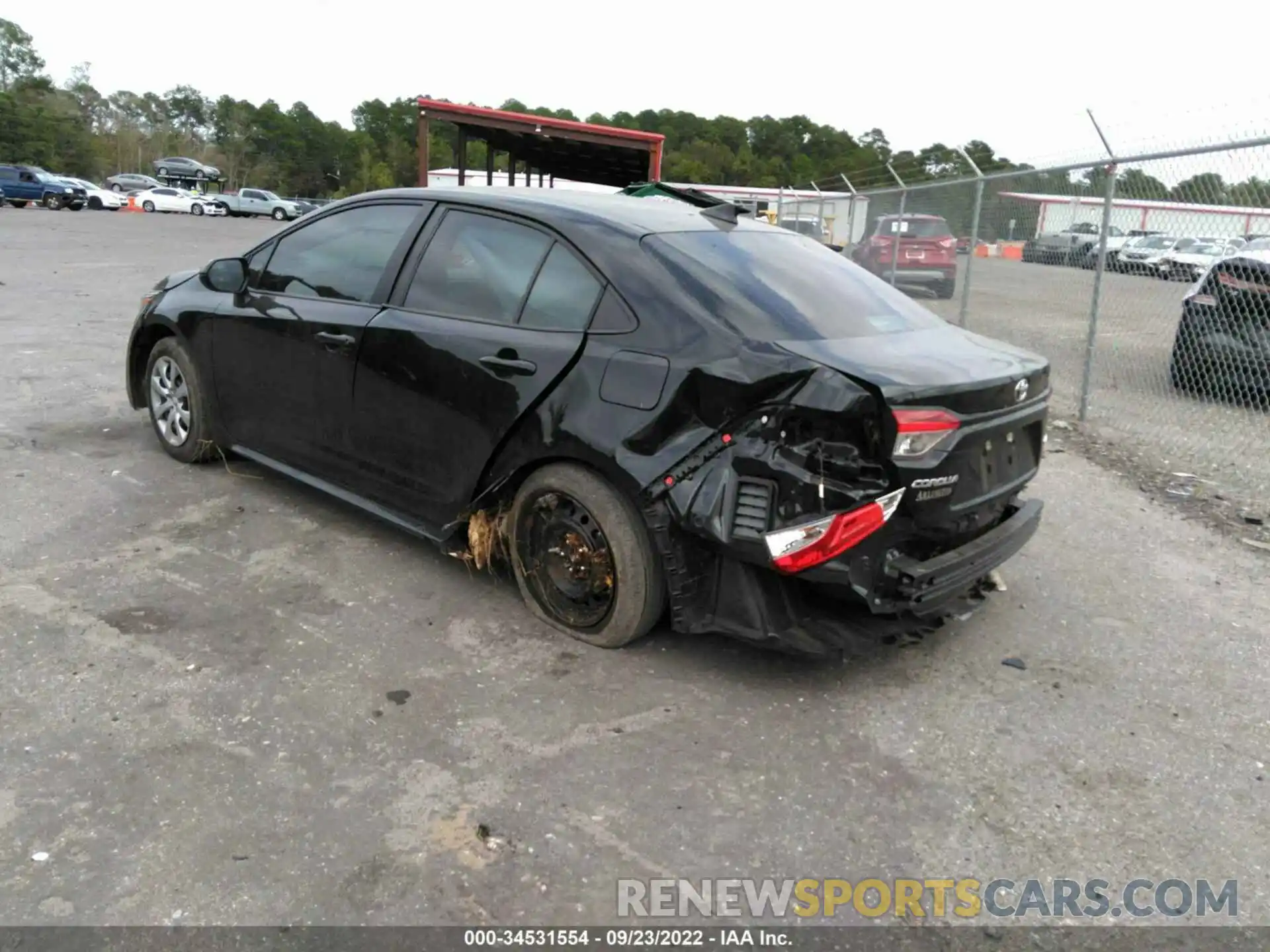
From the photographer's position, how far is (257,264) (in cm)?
474

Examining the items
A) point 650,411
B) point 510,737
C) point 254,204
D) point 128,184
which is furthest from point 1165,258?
point 128,184

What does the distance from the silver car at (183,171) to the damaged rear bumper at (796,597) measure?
262ft

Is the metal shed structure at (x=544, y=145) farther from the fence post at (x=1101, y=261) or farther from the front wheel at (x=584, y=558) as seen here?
the front wheel at (x=584, y=558)

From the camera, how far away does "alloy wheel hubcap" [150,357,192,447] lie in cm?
519

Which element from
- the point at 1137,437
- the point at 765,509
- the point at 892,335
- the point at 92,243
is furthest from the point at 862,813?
the point at 92,243

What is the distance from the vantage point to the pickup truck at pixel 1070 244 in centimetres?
795

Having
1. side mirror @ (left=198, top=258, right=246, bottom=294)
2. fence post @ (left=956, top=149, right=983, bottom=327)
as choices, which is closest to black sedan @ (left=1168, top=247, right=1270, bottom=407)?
fence post @ (left=956, top=149, right=983, bottom=327)

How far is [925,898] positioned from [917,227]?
38.4 ft

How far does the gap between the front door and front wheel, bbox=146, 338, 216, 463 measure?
0.24 metres

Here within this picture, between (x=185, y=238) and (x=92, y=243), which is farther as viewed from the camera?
(x=185, y=238)

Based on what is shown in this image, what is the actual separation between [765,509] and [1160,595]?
245 centimetres

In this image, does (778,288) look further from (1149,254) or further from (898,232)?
(898,232)

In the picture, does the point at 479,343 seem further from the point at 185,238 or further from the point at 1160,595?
the point at 185,238

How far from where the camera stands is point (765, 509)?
297 centimetres
